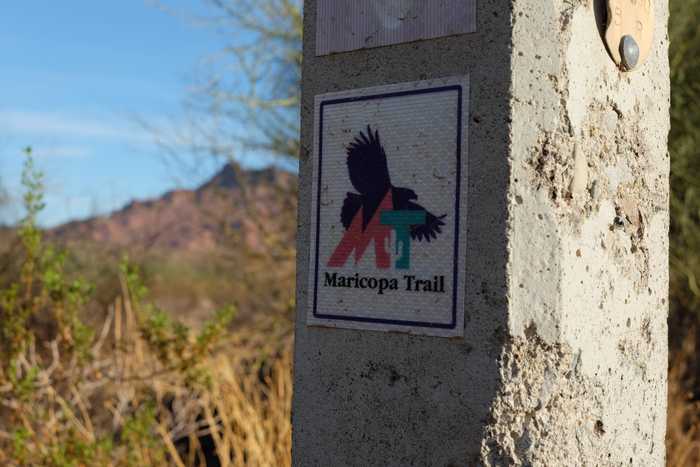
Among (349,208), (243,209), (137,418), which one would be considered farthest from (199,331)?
(349,208)

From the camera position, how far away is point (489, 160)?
5.76ft

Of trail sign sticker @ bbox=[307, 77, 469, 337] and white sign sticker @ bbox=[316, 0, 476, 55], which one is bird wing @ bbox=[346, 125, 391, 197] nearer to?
trail sign sticker @ bbox=[307, 77, 469, 337]

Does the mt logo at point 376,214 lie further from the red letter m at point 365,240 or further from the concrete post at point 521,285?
the concrete post at point 521,285

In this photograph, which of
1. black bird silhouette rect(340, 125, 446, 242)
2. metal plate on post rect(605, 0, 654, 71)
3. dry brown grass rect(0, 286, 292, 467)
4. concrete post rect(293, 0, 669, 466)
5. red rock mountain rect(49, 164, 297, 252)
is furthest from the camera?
red rock mountain rect(49, 164, 297, 252)

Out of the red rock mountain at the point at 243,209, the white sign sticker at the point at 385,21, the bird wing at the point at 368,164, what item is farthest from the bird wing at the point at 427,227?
the red rock mountain at the point at 243,209

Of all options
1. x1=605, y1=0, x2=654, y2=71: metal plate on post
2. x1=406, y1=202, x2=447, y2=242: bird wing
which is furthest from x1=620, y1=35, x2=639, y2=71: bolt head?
x1=406, y1=202, x2=447, y2=242: bird wing

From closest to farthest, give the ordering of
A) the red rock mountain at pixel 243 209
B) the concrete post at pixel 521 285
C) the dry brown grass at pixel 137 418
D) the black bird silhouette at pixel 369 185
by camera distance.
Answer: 1. the concrete post at pixel 521 285
2. the black bird silhouette at pixel 369 185
3. the dry brown grass at pixel 137 418
4. the red rock mountain at pixel 243 209

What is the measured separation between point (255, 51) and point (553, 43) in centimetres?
636

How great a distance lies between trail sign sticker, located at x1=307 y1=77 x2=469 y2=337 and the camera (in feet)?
5.90

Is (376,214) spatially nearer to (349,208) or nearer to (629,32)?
(349,208)

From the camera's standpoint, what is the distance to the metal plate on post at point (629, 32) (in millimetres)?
1977

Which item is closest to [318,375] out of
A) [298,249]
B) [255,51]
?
[298,249]

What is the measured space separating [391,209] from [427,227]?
101 millimetres

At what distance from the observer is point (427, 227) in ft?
5.98
